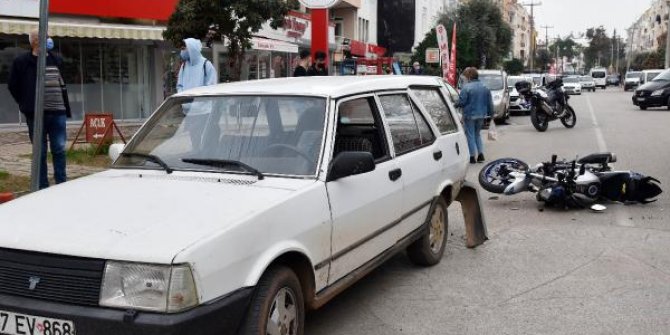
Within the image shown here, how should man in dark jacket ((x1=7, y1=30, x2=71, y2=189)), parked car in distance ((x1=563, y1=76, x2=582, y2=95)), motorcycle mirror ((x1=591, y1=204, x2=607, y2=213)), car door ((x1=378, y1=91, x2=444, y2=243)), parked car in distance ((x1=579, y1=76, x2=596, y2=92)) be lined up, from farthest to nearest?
parked car in distance ((x1=579, y1=76, x2=596, y2=92)) → parked car in distance ((x1=563, y1=76, x2=582, y2=95)) → motorcycle mirror ((x1=591, y1=204, x2=607, y2=213)) → man in dark jacket ((x1=7, y1=30, x2=71, y2=189)) → car door ((x1=378, y1=91, x2=444, y2=243))

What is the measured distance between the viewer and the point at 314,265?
152 inches

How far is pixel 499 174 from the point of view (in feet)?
28.3

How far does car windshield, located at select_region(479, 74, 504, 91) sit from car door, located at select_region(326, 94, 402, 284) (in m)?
17.2

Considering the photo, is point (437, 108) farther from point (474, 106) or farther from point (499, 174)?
point (474, 106)

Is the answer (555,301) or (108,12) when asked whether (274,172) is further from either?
(108,12)

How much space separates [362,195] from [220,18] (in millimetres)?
13269

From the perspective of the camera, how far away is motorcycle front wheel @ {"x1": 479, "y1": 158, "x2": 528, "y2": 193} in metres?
8.51

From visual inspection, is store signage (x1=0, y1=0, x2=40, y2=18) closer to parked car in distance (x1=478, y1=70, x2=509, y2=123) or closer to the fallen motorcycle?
parked car in distance (x1=478, y1=70, x2=509, y2=123)

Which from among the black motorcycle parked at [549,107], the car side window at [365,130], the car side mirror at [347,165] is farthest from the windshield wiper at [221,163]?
the black motorcycle parked at [549,107]

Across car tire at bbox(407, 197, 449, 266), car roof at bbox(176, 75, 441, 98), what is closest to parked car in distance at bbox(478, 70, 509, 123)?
car tire at bbox(407, 197, 449, 266)

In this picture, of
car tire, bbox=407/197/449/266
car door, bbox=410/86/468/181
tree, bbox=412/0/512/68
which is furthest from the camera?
tree, bbox=412/0/512/68

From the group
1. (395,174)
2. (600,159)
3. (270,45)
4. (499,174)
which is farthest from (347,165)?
(270,45)

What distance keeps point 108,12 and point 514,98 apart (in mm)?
14406

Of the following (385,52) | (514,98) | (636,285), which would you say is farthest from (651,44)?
(636,285)
